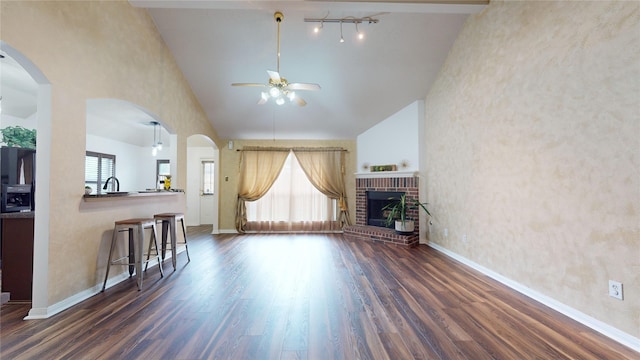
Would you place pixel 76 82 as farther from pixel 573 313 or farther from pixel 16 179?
pixel 573 313

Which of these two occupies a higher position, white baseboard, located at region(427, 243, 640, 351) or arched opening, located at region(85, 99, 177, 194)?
arched opening, located at region(85, 99, 177, 194)

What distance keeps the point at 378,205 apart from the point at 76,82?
17.2 ft

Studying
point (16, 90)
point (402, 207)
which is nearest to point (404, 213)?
point (402, 207)

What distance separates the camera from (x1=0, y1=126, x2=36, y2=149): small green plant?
359 cm

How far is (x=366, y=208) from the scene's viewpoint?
19.7ft

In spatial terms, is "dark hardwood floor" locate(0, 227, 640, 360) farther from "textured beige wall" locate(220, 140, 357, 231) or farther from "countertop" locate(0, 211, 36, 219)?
"textured beige wall" locate(220, 140, 357, 231)

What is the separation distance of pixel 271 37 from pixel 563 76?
3447mm

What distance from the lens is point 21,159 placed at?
3451 millimetres

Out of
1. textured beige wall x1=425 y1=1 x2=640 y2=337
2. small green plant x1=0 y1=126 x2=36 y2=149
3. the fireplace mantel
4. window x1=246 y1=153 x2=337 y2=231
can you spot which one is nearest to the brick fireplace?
the fireplace mantel

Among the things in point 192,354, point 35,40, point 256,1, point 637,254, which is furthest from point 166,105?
point 637,254

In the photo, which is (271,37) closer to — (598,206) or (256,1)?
(256,1)

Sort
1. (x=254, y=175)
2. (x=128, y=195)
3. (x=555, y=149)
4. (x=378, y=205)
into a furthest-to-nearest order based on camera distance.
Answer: (x=254, y=175)
(x=378, y=205)
(x=128, y=195)
(x=555, y=149)

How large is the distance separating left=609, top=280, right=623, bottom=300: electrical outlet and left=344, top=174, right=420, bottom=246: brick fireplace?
9.33 ft

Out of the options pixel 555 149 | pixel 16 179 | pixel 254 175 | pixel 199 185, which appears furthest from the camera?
pixel 199 185
